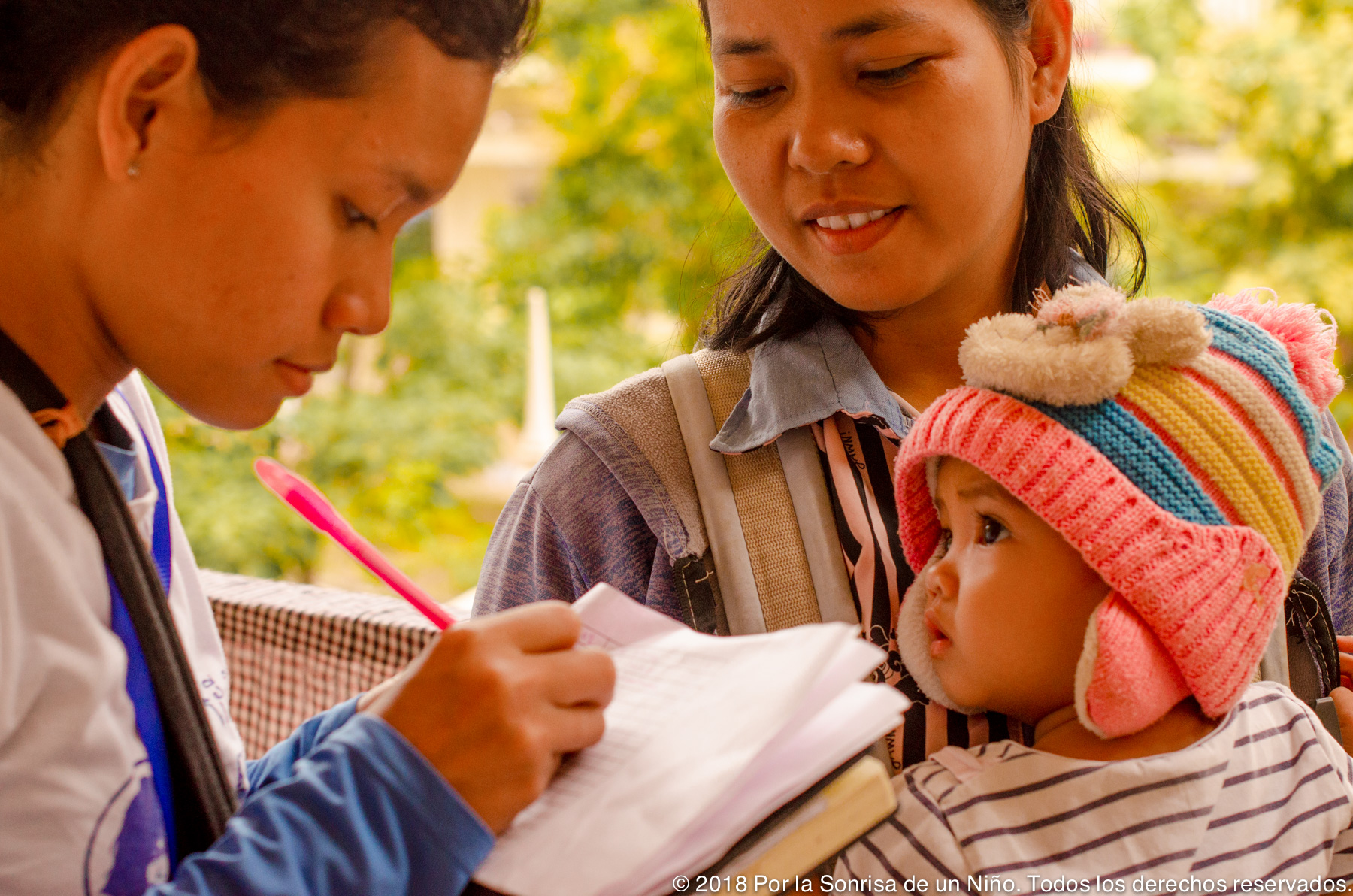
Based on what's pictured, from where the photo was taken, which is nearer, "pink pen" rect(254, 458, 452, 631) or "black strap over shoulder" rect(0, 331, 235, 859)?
"black strap over shoulder" rect(0, 331, 235, 859)

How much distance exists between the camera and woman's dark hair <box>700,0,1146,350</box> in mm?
1286

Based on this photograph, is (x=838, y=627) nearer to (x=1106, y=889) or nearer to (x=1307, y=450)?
(x=1106, y=889)

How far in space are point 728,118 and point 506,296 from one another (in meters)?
3.72

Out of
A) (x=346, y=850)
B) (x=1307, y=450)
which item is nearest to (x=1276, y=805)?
(x=1307, y=450)

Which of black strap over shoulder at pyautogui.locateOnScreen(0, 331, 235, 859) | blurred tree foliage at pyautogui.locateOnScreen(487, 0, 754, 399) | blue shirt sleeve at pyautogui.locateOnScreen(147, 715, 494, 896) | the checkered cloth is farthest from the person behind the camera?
blurred tree foliage at pyautogui.locateOnScreen(487, 0, 754, 399)

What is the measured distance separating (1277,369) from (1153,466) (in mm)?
192

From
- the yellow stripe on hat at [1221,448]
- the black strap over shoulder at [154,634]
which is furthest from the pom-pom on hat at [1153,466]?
the black strap over shoulder at [154,634]

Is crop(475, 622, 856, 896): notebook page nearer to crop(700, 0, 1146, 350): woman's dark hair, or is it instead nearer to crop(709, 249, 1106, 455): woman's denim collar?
crop(709, 249, 1106, 455): woman's denim collar

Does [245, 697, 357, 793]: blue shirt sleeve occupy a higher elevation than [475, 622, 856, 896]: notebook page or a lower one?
lower

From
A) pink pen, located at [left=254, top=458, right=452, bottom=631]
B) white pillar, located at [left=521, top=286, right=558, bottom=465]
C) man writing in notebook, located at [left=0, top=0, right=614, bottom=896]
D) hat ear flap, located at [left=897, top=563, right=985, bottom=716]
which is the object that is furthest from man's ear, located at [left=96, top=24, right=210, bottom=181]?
white pillar, located at [left=521, top=286, right=558, bottom=465]

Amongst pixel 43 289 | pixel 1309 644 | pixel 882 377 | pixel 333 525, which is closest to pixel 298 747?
pixel 333 525

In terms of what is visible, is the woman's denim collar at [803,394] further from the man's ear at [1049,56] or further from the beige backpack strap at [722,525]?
the man's ear at [1049,56]

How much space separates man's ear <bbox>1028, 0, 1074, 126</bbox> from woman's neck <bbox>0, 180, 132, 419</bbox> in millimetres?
991

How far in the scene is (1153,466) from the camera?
3.07ft
